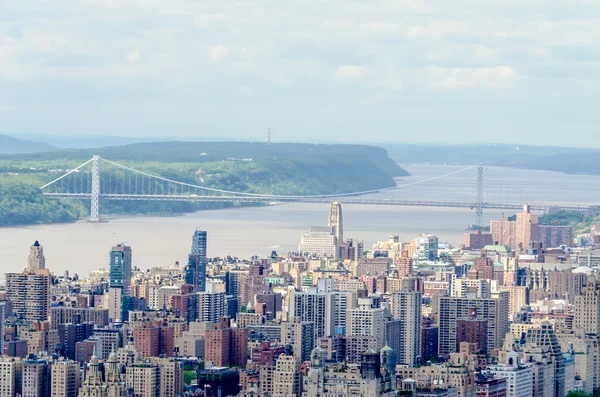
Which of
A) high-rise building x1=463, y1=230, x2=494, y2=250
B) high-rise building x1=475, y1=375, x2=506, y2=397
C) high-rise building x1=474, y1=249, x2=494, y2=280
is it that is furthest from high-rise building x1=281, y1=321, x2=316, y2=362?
high-rise building x1=463, y1=230, x2=494, y2=250

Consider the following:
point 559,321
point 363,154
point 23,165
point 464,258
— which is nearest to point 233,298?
point 559,321

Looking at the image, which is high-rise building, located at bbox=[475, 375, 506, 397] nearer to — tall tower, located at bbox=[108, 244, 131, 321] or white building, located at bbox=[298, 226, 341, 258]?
tall tower, located at bbox=[108, 244, 131, 321]

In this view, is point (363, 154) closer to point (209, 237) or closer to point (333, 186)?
point (333, 186)

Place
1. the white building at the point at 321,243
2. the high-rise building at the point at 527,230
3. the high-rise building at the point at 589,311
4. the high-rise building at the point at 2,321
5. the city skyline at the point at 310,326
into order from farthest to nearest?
the high-rise building at the point at 527,230
the white building at the point at 321,243
the high-rise building at the point at 589,311
the high-rise building at the point at 2,321
the city skyline at the point at 310,326

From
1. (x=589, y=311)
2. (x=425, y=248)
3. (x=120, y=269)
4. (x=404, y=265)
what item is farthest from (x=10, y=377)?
(x=425, y=248)

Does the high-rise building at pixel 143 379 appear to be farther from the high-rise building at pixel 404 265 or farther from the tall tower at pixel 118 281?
the high-rise building at pixel 404 265

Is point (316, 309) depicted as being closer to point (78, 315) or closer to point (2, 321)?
point (78, 315)

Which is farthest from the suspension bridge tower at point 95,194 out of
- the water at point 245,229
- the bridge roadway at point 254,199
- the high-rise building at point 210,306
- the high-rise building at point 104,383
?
the high-rise building at point 104,383
